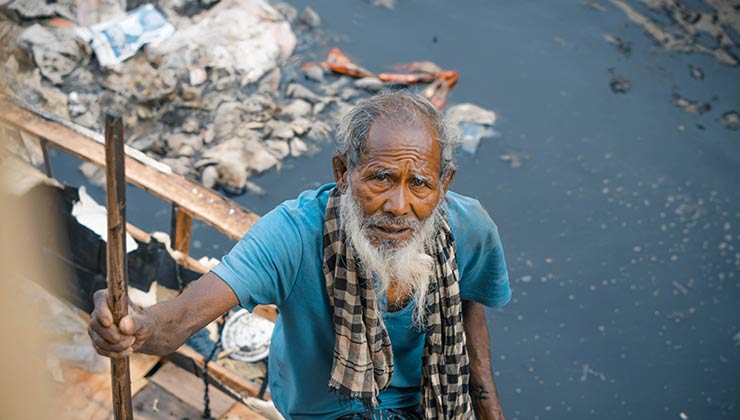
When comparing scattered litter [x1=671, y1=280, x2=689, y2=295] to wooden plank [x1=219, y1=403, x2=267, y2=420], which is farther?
scattered litter [x1=671, y1=280, x2=689, y2=295]

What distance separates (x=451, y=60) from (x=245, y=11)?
190 cm

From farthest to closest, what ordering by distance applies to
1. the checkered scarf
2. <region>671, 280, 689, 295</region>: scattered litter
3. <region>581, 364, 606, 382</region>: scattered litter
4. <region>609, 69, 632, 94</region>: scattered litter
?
<region>609, 69, 632, 94</region>: scattered litter
<region>671, 280, 689, 295</region>: scattered litter
<region>581, 364, 606, 382</region>: scattered litter
the checkered scarf

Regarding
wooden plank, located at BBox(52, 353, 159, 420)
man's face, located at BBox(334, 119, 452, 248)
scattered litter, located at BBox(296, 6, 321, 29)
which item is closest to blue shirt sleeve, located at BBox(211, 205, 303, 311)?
man's face, located at BBox(334, 119, 452, 248)

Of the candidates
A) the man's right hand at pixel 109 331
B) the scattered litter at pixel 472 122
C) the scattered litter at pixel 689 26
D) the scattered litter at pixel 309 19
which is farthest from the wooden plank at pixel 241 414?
the scattered litter at pixel 689 26

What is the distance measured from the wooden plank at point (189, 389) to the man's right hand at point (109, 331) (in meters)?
1.48

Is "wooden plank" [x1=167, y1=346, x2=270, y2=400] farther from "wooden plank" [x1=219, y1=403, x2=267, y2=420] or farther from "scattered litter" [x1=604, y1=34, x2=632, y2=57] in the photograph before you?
"scattered litter" [x1=604, y1=34, x2=632, y2=57]

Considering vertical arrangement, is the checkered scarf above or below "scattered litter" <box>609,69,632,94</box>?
above

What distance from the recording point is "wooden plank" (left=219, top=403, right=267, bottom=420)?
2.92m

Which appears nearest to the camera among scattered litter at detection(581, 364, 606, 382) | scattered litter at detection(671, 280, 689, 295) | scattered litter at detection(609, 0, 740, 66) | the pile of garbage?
scattered litter at detection(581, 364, 606, 382)

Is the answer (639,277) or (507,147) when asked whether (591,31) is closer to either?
(507,147)

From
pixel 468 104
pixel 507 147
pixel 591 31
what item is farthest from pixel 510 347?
pixel 591 31

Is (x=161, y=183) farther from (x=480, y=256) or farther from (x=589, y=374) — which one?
(x=589, y=374)

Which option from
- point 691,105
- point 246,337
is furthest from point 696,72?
point 246,337

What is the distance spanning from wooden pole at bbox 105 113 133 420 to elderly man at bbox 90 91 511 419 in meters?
0.14
